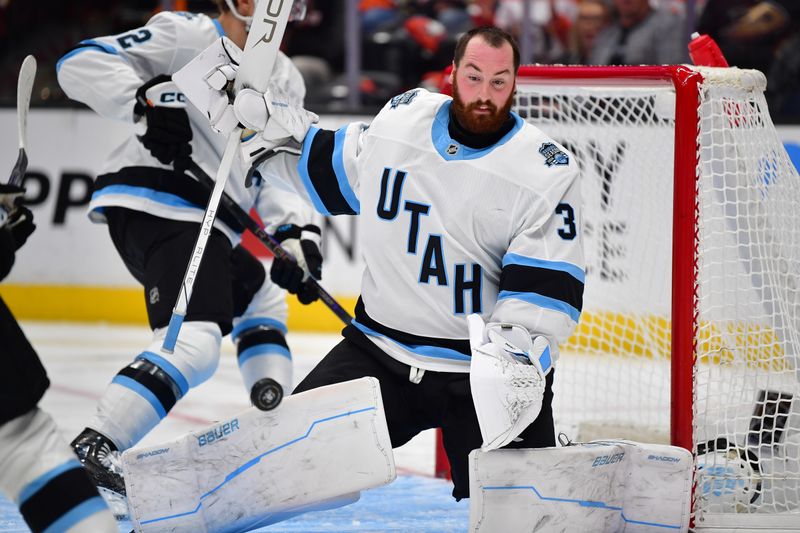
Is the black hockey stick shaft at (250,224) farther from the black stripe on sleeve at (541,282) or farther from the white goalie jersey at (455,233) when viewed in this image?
the black stripe on sleeve at (541,282)

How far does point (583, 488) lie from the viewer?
2.23m

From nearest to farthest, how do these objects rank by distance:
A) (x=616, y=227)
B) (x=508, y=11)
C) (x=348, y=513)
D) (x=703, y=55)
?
1. (x=348, y=513)
2. (x=703, y=55)
3. (x=616, y=227)
4. (x=508, y=11)

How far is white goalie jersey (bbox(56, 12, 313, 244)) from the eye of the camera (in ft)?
9.34

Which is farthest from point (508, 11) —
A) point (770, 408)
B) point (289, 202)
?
point (770, 408)

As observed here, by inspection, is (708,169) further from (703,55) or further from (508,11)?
(508,11)

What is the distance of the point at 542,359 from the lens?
2154 millimetres

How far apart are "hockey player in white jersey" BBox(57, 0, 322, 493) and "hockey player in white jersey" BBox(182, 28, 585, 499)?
1.39 feet

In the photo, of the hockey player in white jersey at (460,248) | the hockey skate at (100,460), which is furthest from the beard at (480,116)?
the hockey skate at (100,460)

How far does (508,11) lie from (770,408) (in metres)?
3.58

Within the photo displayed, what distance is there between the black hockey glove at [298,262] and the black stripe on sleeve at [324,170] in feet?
1.88

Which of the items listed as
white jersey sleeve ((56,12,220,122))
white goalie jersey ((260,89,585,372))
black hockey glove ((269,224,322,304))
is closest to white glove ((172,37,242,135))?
white goalie jersey ((260,89,585,372))

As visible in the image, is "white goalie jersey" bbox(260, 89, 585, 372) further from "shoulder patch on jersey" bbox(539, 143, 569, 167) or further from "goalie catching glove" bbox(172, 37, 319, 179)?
"goalie catching glove" bbox(172, 37, 319, 179)

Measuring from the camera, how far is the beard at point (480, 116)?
2.23 meters

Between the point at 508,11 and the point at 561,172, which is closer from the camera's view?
the point at 561,172
